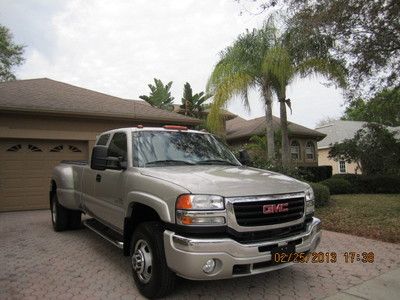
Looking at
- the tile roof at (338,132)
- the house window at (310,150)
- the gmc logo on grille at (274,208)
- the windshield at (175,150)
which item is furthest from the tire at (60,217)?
the tile roof at (338,132)

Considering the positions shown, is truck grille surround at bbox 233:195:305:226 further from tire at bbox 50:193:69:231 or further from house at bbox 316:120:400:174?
house at bbox 316:120:400:174

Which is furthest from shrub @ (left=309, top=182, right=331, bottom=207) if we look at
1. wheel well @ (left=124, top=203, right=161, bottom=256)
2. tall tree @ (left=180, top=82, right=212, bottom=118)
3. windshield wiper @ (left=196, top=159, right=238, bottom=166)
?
tall tree @ (left=180, top=82, right=212, bottom=118)

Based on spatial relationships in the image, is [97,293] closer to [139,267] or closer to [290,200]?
[139,267]

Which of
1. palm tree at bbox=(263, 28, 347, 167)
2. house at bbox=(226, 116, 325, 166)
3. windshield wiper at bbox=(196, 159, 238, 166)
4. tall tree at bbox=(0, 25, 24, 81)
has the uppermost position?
tall tree at bbox=(0, 25, 24, 81)

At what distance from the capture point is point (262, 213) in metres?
4.36

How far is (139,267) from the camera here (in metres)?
4.76

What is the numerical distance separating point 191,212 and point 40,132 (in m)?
10.4

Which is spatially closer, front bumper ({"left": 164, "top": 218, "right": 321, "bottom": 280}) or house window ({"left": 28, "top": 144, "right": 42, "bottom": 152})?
front bumper ({"left": 164, "top": 218, "right": 321, "bottom": 280})

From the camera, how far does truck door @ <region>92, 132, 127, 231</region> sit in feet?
17.9

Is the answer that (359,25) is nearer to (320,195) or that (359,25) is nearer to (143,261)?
(320,195)

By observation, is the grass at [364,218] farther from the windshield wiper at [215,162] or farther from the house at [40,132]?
the house at [40,132]

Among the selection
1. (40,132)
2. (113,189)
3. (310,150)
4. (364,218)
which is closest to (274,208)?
(113,189)

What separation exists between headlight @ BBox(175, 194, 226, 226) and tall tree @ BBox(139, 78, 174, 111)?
23538mm

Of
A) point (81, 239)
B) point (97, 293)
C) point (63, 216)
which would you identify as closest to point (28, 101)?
point (63, 216)
